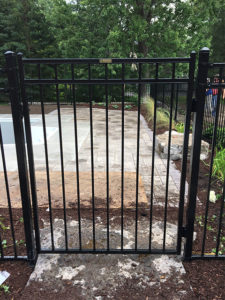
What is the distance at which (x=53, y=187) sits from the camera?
157 inches

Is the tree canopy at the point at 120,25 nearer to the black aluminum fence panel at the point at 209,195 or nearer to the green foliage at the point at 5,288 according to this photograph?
the black aluminum fence panel at the point at 209,195

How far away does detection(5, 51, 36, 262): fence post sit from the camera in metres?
2.05

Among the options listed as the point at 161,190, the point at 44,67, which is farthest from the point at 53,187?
A: the point at 44,67

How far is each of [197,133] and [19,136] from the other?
1426 millimetres

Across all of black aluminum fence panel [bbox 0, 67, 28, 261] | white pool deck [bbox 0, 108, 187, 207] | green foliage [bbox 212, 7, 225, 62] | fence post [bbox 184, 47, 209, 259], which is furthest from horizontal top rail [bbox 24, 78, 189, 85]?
green foliage [bbox 212, 7, 225, 62]

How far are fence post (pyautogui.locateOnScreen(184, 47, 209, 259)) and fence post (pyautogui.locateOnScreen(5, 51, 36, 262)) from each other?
4.49ft

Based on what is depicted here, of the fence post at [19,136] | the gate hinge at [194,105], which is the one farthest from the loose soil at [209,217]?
the fence post at [19,136]

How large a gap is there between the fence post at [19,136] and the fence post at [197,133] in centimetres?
137

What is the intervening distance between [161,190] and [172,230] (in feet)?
3.70

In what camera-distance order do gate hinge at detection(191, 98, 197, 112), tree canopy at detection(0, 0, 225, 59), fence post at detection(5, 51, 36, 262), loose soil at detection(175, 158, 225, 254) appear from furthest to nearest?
tree canopy at detection(0, 0, 225, 59) < loose soil at detection(175, 158, 225, 254) < gate hinge at detection(191, 98, 197, 112) < fence post at detection(5, 51, 36, 262)

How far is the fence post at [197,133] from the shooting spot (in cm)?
206

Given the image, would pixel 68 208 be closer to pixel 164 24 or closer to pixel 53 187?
pixel 53 187

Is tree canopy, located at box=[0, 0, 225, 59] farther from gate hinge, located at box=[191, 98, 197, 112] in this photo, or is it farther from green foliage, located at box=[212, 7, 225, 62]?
gate hinge, located at box=[191, 98, 197, 112]

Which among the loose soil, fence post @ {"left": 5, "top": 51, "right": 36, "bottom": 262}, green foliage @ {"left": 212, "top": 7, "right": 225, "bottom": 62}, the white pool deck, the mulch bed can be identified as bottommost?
the white pool deck
